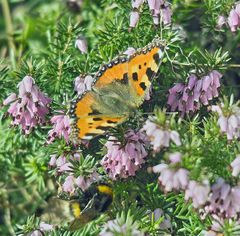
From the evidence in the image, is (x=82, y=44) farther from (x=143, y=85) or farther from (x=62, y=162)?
(x=62, y=162)

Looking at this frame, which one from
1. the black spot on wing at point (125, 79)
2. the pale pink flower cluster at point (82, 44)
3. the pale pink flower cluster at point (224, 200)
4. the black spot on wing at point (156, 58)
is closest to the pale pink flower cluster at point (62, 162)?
the black spot on wing at point (125, 79)

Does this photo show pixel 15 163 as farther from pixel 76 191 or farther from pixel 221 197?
pixel 221 197

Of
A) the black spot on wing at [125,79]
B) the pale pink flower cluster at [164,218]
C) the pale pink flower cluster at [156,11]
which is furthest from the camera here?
the pale pink flower cluster at [156,11]

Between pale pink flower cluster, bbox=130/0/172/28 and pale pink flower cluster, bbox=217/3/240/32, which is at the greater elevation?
pale pink flower cluster, bbox=130/0/172/28

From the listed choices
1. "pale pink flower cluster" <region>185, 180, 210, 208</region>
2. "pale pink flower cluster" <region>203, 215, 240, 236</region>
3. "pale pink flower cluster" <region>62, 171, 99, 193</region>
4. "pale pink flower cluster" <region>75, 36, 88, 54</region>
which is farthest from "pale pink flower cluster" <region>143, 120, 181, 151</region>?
"pale pink flower cluster" <region>75, 36, 88, 54</region>

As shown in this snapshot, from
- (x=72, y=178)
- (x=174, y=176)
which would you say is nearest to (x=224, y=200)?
(x=174, y=176)

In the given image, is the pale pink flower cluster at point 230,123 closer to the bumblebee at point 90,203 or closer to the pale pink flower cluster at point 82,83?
the bumblebee at point 90,203

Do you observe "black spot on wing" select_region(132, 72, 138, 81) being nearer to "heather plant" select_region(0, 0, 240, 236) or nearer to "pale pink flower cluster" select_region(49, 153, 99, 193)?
"heather plant" select_region(0, 0, 240, 236)
